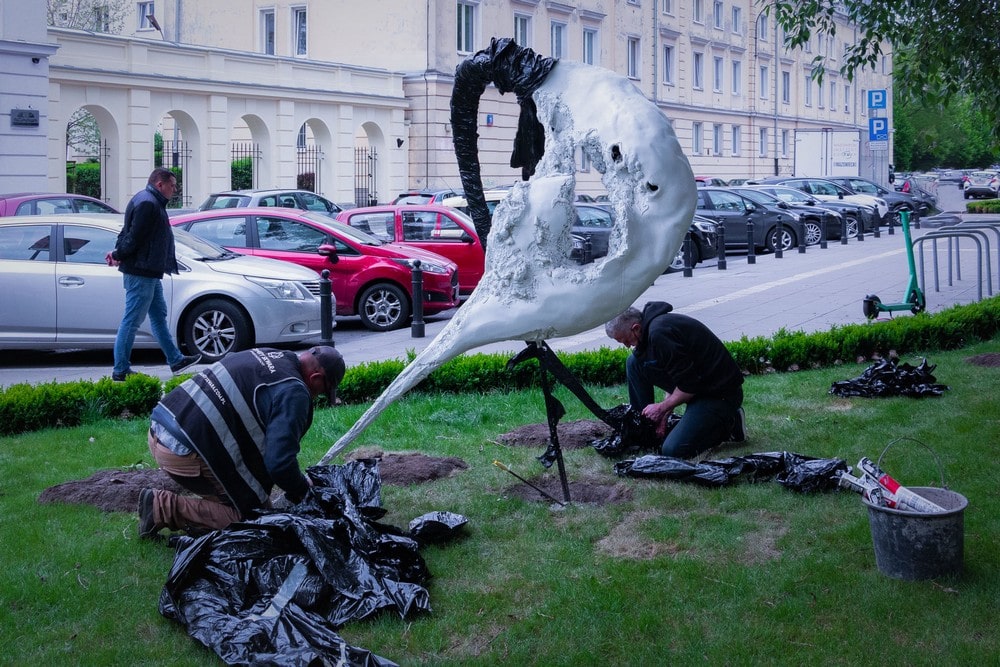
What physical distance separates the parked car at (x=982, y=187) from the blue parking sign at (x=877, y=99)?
98.0 feet

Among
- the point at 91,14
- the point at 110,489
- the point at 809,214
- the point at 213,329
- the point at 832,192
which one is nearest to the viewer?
the point at 110,489

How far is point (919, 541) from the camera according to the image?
16.7 ft

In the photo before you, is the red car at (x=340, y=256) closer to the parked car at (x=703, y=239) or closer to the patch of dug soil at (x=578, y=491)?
the patch of dug soil at (x=578, y=491)

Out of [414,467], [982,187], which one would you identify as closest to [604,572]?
[414,467]

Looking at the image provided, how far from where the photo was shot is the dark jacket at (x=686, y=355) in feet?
23.6

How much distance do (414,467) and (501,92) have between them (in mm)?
2373

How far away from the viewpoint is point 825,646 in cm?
454

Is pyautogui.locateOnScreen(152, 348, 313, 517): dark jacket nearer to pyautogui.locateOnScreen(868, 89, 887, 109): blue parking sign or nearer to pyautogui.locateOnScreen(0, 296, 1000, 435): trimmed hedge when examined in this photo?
pyautogui.locateOnScreen(0, 296, 1000, 435): trimmed hedge

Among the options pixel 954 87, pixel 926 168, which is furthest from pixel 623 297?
pixel 926 168

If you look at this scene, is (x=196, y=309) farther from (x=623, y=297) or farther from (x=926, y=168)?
(x=926, y=168)

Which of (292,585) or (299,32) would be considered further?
(299,32)

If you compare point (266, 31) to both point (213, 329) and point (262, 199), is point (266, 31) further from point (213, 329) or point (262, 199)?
point (213, 329)

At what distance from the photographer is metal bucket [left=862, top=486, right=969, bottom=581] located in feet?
16.7

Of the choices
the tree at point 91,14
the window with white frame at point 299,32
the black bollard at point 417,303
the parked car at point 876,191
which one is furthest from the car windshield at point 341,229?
the tree at point 91,14
